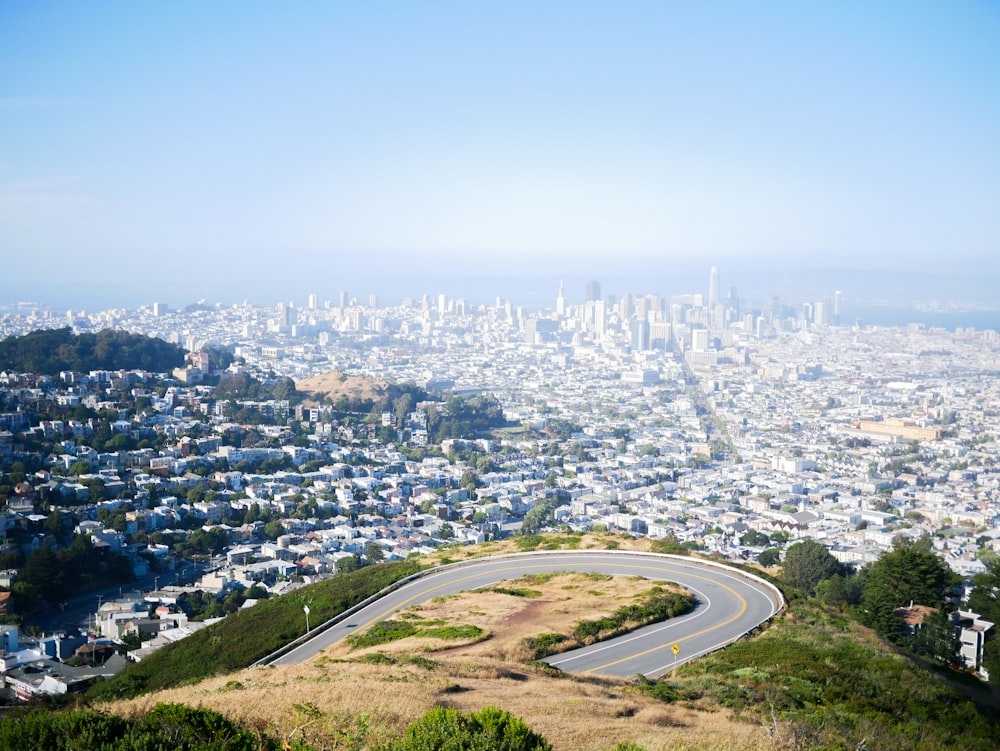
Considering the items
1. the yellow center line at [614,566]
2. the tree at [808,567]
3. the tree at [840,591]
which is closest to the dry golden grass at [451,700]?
the yellow center line at [614,566]

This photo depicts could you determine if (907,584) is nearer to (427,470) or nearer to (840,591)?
(840,591)

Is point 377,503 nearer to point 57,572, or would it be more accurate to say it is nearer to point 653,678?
point 57,572

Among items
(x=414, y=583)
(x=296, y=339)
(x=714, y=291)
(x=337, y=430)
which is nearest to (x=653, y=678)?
(x=414, y=583)

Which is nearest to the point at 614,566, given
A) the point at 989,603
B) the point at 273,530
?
the point at 989,603

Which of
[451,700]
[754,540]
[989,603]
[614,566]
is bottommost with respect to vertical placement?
[754,540]

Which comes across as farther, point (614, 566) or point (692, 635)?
point (614, 566)

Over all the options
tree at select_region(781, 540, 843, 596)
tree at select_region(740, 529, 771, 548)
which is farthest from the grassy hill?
tree at select_region(740, 529, 771, 548)
